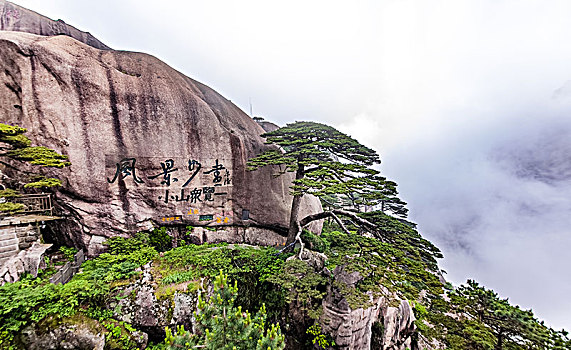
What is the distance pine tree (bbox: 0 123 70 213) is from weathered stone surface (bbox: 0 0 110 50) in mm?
10452

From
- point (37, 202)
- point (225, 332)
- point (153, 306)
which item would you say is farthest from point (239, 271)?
point (37, 202)

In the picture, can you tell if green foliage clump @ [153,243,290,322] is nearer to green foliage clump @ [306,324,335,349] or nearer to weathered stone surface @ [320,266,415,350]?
green foliage clump @ [306,324,335,349]

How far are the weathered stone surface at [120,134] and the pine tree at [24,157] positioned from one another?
0.54 metres

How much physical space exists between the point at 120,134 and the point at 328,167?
838 centimetres

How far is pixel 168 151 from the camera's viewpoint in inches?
348

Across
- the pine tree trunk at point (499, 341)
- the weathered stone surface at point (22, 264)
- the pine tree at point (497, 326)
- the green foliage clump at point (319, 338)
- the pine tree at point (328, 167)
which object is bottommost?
the green foliage clump at point (319, 338)

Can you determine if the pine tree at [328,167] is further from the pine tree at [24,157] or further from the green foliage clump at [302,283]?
the pine tree at [24,157]

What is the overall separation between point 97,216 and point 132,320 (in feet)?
14.1

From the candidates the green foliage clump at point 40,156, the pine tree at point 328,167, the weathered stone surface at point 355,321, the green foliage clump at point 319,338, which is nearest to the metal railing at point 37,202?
the green foliage clump at point 40,156

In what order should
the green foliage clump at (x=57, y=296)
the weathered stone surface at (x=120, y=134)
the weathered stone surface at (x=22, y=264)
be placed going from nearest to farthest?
the green foliage clump at (x=57, y=296)
the weathered stone surface at (x=22, y=264)
the weathered stone surface at (x=120, y=134)

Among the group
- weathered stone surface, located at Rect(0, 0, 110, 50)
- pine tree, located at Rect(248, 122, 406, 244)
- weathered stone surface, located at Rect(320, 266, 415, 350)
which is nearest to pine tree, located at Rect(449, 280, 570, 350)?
weathered stone surface, located at Rect(320, 266, 415, 350)

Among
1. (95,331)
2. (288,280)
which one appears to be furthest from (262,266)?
(95,331)

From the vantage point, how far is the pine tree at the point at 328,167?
6.78 meters

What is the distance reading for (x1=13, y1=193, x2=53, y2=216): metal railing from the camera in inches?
274
